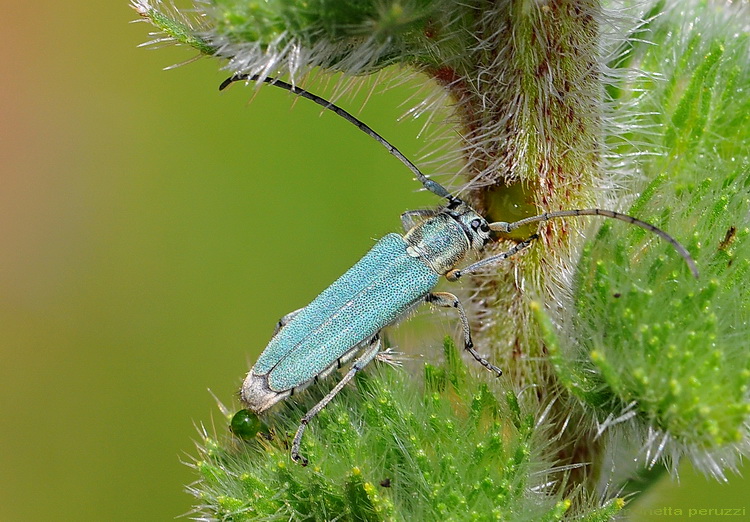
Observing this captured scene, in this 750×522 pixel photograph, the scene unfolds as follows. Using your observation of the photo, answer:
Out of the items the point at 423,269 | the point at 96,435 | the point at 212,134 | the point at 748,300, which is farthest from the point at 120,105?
the point at 748,300

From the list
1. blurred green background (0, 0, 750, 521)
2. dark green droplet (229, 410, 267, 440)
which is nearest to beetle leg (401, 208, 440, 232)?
dark green droplet (229, 410, 267, 440)

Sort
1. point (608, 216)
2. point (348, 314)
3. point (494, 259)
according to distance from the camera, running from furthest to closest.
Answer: point (348, 314)
point (494, 259)
point (608, 216)

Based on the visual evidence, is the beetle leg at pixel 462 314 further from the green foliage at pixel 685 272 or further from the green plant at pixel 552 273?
the green foliage at pixel 685 272

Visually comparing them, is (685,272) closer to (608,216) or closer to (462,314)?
(608,216)

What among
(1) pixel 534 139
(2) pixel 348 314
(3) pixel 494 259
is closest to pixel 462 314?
(3) pixel 494 259

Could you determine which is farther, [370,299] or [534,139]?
[370,299]

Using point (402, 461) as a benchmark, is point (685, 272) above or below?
above
